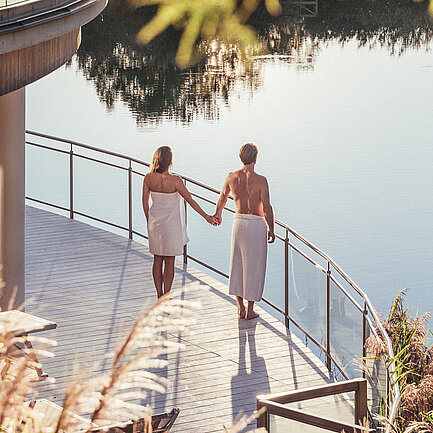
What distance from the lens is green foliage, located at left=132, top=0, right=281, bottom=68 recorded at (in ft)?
86.3

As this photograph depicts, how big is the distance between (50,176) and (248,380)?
564cm

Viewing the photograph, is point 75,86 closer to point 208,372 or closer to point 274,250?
point 274,250

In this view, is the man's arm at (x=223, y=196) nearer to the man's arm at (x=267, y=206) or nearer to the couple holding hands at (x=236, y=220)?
the couple holding hands at (x=236, y=220)

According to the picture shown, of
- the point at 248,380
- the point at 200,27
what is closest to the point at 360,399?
the point at 248,380

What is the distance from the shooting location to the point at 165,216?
304 inches

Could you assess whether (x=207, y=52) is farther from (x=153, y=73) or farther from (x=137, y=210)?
(x=137, y=210)

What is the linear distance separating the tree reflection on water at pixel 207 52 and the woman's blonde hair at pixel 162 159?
1564cm

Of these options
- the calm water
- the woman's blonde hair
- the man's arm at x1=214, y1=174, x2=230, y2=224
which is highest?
the woman's blonde hair

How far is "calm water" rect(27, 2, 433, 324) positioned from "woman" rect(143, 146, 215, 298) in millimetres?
6580

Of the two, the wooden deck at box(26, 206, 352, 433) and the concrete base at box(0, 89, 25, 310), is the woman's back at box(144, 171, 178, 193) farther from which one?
the concrete base at box(0, 89, 25, 310)

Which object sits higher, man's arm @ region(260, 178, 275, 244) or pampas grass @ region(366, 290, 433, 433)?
man's arm @ region(260, 178, 275, 244)

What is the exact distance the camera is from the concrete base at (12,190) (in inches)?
264

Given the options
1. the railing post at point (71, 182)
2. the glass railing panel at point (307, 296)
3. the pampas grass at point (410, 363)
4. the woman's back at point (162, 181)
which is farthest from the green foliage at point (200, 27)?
the pampas grass at point (410, 363)

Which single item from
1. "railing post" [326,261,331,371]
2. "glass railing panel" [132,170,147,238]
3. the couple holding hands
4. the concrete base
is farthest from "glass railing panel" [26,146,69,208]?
"railing post" [326,261,331,371]
